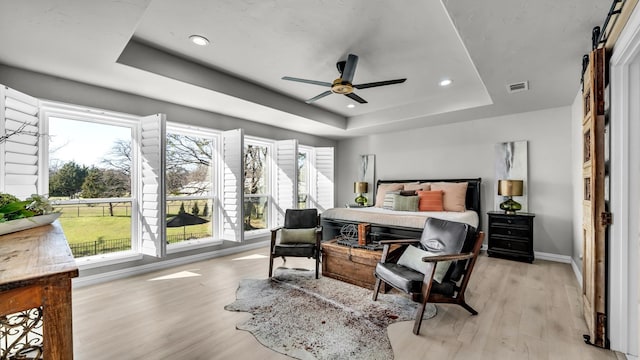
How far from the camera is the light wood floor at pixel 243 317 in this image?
2092 mm

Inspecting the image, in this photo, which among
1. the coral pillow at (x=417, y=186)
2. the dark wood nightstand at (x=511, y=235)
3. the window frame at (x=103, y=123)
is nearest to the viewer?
the window frame at (x=103, y=123)

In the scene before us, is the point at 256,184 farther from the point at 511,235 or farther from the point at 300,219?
the point at 511,235

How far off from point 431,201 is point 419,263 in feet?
8.16

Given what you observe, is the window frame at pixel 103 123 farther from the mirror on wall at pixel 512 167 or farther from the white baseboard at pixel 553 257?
the white baseboard at pixel 553 257

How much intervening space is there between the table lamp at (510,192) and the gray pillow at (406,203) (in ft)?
4.34

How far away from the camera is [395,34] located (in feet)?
9.16

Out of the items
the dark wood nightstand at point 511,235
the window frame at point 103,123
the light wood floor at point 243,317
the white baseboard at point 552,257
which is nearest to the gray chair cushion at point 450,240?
the light wood floor at point 243,317

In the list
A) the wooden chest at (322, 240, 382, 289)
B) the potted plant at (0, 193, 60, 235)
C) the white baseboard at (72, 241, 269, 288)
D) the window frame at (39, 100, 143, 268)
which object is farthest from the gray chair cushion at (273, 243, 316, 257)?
the potted plant at (0, 193, 60, 235)

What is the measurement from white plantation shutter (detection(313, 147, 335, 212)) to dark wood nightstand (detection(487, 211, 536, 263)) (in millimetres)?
3413

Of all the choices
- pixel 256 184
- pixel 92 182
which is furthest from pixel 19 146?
pixel 256 184

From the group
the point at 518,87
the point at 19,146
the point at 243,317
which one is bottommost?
the point at 243,317

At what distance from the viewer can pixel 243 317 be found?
2.62 m

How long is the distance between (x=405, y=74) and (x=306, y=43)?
5.12ft

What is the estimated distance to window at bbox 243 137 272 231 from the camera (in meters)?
5.60
